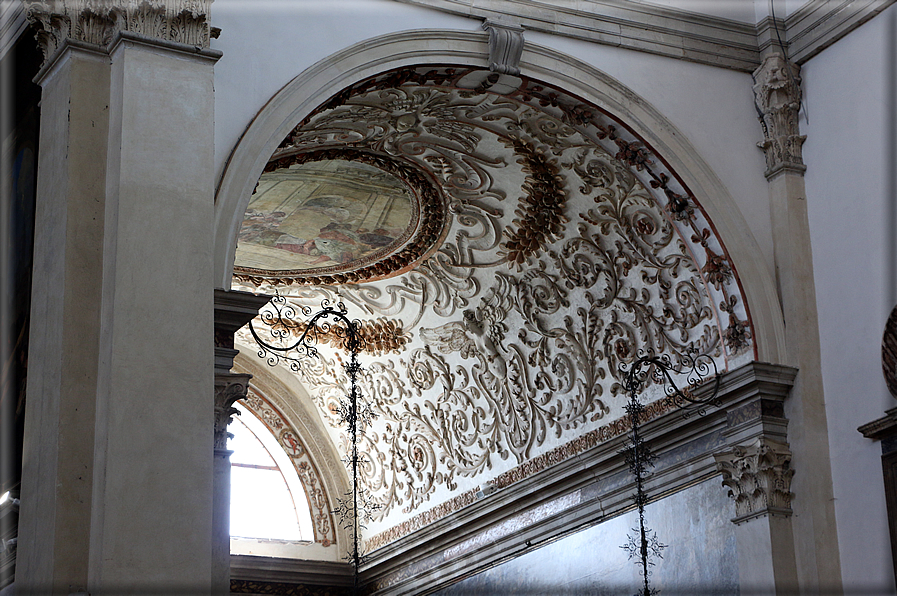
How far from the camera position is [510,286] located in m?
12.7

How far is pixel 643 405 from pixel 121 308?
5858 millimetres

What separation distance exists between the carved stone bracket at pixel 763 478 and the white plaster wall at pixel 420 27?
161 cm

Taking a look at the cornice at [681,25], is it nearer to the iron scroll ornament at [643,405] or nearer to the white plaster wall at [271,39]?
the white plaster wall at [271,39]

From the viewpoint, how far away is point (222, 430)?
7984 mm

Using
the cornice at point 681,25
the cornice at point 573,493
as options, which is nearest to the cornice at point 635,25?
the cornice at point 681,25

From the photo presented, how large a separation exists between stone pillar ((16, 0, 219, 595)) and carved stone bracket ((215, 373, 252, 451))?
1211 millimetres

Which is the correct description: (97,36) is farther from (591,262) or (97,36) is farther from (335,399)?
(335,399)

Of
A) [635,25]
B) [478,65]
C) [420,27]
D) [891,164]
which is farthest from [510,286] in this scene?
[891,164]

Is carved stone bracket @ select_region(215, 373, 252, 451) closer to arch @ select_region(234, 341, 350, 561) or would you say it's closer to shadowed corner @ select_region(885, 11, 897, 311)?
shadowed corner @ select_region(885, 11, 897, 311)

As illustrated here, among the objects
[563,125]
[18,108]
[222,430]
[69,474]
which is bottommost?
[69,474]

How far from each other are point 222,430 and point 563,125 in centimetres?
405

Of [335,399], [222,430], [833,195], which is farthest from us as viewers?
[335,399]

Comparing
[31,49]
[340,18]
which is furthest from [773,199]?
[31,49]

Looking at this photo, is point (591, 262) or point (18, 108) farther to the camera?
point (591, 262)
